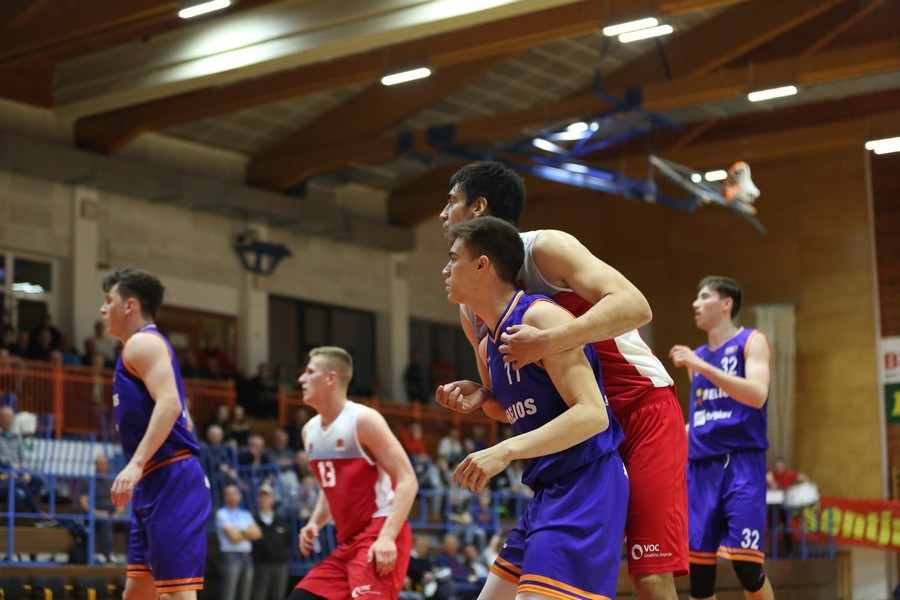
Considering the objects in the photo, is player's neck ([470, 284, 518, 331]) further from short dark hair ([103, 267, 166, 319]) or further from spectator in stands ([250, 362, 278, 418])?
spectator in stands ([250, 362, 278, 418])

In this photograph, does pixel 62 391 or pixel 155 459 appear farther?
pixel 62 391

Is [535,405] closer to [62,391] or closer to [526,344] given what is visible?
[526,344]

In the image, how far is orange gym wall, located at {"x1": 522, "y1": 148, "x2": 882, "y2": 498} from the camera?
2567cm

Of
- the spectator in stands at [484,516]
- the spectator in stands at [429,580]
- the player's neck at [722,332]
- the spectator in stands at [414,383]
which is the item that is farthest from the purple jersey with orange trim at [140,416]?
the spectator in stands at [414,383]

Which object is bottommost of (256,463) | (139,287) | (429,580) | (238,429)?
(429,580)

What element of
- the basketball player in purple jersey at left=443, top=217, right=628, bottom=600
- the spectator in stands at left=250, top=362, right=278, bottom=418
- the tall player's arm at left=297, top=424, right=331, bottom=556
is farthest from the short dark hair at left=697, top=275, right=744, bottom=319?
the spectator in stands at left=250, top=362, right=278, bottom=418

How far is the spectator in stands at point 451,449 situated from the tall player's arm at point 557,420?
1815cm

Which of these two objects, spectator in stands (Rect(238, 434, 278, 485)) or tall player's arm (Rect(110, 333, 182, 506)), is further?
spectator in stands (Rect(238, 434, 278, 485))

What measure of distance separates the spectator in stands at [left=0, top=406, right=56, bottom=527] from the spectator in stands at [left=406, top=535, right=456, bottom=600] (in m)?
4.55

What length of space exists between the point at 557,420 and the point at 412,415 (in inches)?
822

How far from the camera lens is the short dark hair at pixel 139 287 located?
266 inches

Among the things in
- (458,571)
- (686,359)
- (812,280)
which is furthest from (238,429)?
(686,359)

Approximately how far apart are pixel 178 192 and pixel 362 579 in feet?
57.1

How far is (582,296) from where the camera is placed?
14.7 feet
